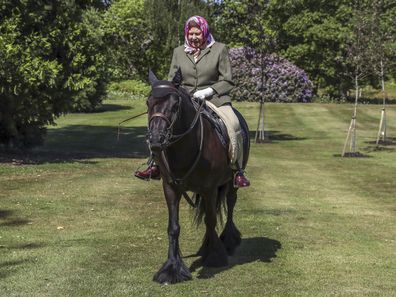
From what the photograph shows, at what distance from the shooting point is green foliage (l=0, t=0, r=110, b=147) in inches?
779

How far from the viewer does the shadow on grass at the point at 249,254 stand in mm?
8641

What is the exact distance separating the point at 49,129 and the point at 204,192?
31522 mm

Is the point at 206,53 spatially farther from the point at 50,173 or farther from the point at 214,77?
the point at 50,173

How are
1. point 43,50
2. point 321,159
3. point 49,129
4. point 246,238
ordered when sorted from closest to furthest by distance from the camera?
point 246,238, point 43,50, point 321,159, point 49,129

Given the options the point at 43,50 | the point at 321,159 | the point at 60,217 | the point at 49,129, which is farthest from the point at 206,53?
the point at 49,129

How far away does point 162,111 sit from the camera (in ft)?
23.3

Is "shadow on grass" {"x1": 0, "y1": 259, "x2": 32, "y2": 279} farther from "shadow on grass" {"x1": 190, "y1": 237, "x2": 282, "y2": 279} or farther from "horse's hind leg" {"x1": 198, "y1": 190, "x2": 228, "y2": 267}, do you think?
"horse's hind leg" {"x1": 198, "y1": 190, "x2": 228, "y2": 267}

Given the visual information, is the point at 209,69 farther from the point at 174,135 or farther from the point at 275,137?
the point at 275,137

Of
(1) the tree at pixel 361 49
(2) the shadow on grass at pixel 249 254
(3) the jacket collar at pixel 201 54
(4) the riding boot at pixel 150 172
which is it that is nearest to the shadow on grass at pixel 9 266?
(4) the riding boot at pixel 150 172

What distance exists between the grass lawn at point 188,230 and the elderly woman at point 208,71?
5.31ft

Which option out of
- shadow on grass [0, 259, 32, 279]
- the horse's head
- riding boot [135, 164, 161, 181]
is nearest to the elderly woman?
riding boot [135, 164, 161, 181]

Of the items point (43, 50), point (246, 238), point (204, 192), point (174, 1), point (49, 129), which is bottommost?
point (49, 129)

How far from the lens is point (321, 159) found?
25.3 metres

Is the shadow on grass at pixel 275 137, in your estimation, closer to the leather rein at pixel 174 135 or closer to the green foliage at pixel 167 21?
the leather rein at pixel 174 135
